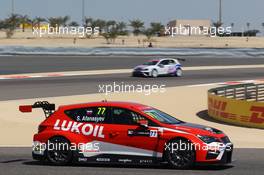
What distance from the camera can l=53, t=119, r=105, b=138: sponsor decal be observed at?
1295 centimetres

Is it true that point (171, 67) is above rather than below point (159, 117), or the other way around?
below

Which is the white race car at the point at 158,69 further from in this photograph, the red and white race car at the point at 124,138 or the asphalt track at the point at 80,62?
the red and white race car at the point at 124,138

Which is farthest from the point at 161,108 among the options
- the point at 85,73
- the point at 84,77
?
the point at 85,73

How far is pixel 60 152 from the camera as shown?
13008 mm

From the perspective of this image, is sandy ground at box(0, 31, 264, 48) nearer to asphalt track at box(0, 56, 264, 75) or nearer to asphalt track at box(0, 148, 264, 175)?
asphalt track at box(0, 56, 264, 75)

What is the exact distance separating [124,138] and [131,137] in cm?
15

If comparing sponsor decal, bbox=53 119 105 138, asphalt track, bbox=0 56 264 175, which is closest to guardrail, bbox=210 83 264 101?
asphalt track, bbox=0 56 264 175

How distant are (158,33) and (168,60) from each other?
64.3 m

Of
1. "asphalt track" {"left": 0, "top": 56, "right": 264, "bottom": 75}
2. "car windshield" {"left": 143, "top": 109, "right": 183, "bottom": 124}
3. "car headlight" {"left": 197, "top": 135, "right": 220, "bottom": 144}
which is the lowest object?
"asphalt track" {"left": 0, "top": 56, "right": 264, "bottom": 75}

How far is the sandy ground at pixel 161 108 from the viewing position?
1900cm

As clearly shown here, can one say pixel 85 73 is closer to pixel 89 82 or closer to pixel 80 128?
pixel 89 82

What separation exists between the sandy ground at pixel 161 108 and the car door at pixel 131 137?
5.32 meters

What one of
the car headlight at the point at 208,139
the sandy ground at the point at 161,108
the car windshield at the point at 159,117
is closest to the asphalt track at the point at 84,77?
the sandy ground at the point at 161,108

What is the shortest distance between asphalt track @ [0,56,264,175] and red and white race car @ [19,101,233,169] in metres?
0.23
